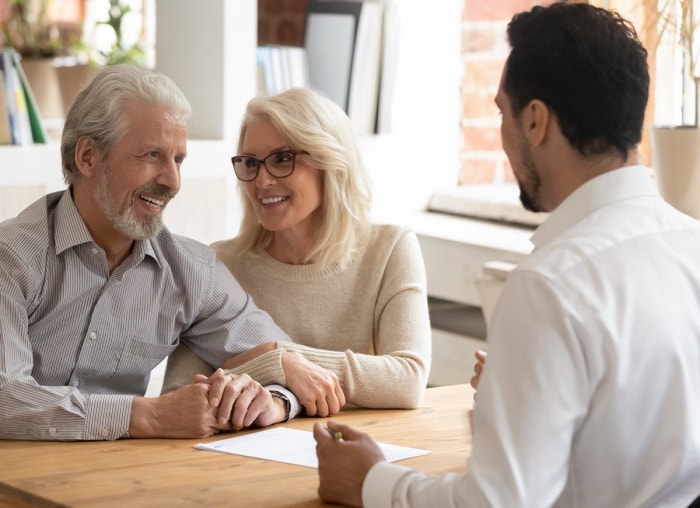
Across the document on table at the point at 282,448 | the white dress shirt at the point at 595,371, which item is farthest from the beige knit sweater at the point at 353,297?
the white dress shirt at the point at 595,371

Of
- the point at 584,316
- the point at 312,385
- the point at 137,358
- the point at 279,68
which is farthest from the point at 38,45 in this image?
the point at 584,316

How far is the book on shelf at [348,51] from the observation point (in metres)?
4.26

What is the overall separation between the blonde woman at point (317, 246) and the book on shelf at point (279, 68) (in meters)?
1.44

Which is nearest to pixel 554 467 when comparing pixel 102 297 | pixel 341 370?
pixel 341 370

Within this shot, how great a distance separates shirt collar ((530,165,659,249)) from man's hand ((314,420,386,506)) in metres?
0.42

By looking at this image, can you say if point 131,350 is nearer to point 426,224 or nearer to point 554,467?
point 554,467

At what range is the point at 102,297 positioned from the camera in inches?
95.3

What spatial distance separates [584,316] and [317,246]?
143cm

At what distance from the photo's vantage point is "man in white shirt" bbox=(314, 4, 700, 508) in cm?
140

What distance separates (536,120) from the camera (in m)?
1.57

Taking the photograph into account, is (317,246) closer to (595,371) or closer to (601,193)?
(601,193)

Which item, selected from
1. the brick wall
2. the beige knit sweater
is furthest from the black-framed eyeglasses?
the brick wall

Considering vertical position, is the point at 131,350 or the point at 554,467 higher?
the point at 554,467

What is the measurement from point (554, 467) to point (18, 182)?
241 cm
